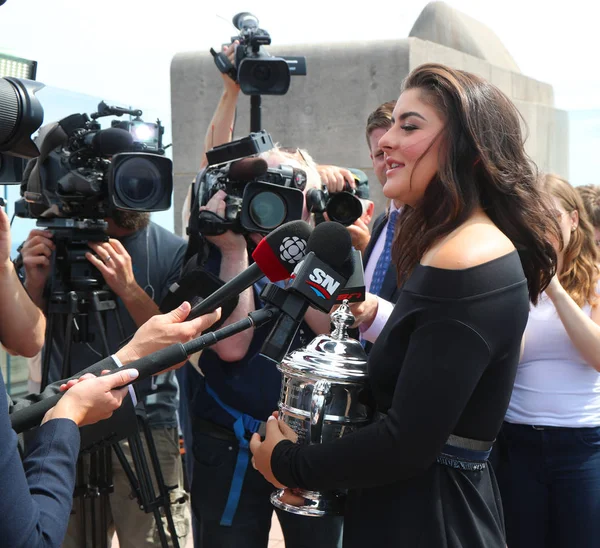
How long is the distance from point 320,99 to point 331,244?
15.2 feet

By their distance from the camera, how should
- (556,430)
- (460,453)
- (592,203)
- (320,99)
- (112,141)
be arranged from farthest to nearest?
(320,99), (592,203), (556,430), (112,141), (460,453)

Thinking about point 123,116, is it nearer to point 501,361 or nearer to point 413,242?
point 413,242

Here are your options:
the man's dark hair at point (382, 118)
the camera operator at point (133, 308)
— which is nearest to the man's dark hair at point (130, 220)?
the camera operator at point (133, 308)

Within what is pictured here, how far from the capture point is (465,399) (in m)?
1.49

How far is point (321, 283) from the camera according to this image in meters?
1.63

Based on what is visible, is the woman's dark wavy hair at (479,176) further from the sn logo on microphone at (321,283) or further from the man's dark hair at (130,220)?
the man's dark hair at (130,220)

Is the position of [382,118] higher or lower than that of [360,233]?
higher

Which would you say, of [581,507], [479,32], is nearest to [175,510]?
[581,507]

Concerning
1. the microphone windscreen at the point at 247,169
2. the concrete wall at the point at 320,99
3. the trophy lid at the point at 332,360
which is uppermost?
the concrete wall at the point at 320,99

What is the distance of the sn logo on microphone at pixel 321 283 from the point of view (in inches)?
63.7

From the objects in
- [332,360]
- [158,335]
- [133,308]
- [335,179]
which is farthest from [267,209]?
[332,360]

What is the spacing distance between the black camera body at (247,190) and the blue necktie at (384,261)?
0.35 m

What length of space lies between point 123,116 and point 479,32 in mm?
6256

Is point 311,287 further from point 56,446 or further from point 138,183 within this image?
point 138,183
